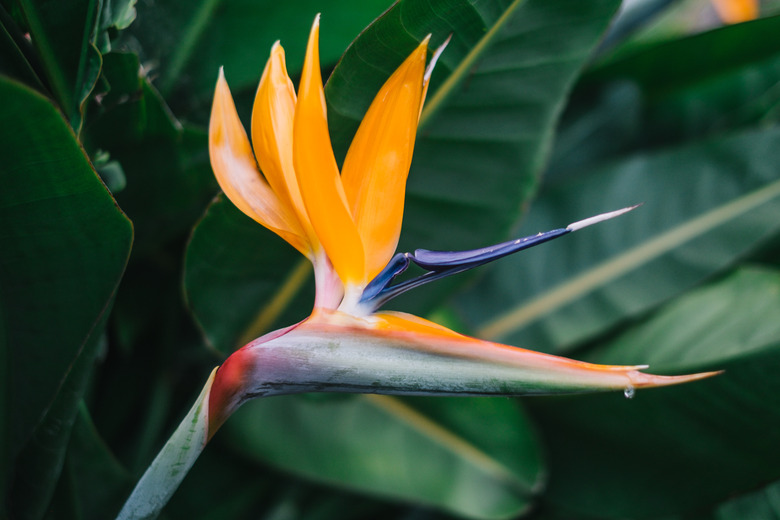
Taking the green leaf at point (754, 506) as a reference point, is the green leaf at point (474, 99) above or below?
above

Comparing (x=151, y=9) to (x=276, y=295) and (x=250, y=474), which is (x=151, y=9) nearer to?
(x=276, y=295)

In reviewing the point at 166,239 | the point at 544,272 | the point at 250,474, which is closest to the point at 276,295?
the point at 166,239

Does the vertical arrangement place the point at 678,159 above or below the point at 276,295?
above

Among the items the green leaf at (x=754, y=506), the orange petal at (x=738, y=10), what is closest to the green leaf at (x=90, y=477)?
the green leaf at (x=754, y=506)

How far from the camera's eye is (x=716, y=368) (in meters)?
0.50

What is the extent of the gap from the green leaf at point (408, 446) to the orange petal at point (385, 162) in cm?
27

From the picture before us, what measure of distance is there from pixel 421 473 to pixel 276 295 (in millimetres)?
255

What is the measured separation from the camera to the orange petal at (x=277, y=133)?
30 centimetres

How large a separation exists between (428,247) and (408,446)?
0.23m

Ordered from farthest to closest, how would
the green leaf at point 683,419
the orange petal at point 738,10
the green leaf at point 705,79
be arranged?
the orange petal at point 738,10 < the green leaf at point 705,79 < the green leaf at point 683,419

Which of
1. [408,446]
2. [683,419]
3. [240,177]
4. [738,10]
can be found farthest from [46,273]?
[738,10]

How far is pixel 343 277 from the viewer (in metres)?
0.31

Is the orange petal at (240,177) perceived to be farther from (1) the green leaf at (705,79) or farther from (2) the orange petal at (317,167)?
(1) the green leaf at (705,79)

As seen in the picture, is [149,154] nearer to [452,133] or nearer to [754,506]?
[452,133]
